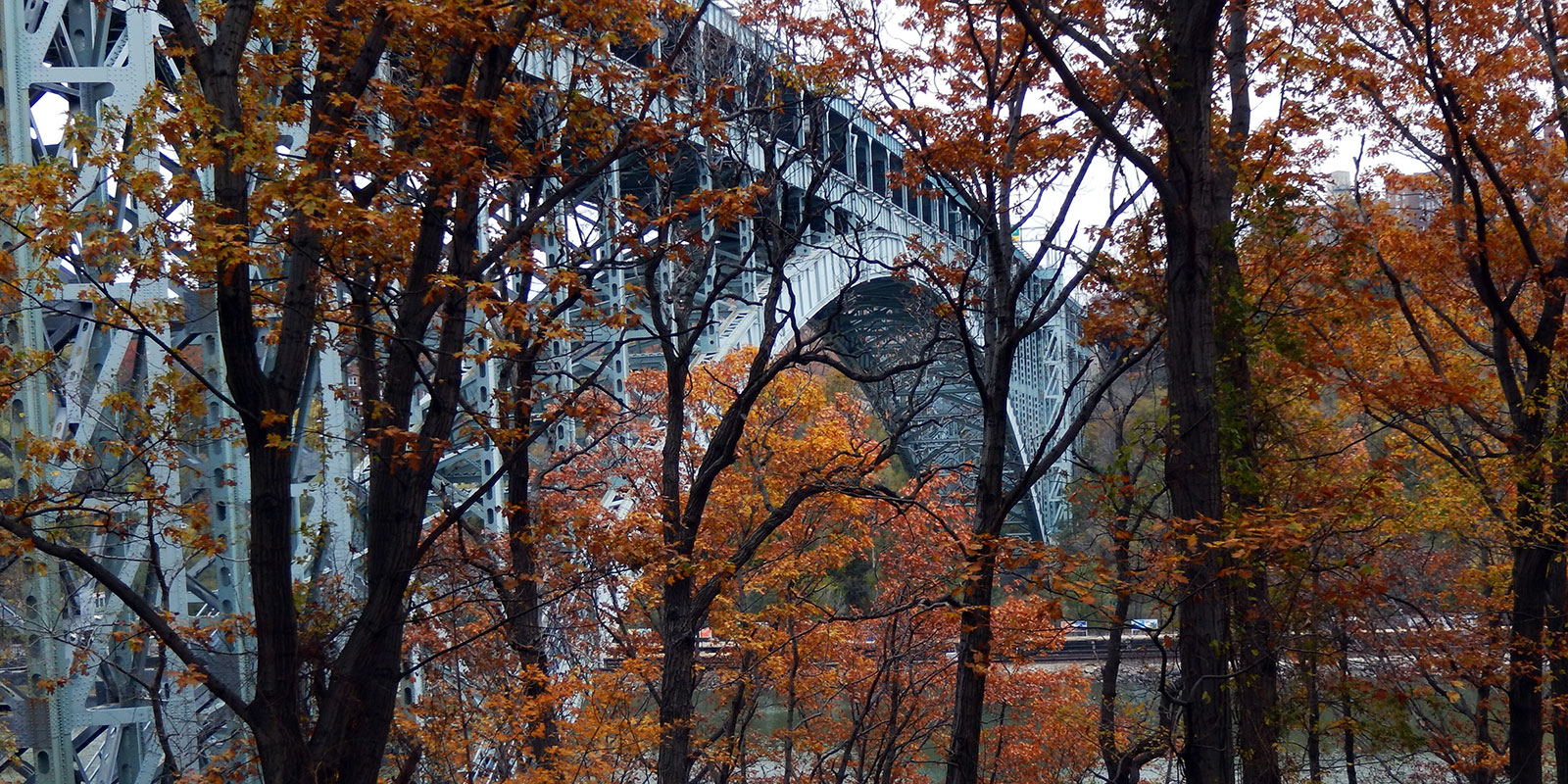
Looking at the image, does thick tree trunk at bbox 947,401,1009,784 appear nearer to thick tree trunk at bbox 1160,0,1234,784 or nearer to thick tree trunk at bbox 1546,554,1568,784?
thick tree trunk at bbox 1160,0,1234,784

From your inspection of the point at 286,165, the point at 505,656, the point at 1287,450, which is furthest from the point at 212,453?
the point at 1287,450

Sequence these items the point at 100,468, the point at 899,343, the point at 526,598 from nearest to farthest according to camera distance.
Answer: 1. the point at 100,468
2. the point at 526,598
3. the point at 899,343

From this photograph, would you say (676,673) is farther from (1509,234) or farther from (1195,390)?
(1509,234)

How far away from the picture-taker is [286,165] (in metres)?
4.80

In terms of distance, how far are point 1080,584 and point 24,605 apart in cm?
612

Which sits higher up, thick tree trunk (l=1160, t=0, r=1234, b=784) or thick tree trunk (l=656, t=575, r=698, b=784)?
thick tree trunk (l=1160, t=0, r=1234, b=784)

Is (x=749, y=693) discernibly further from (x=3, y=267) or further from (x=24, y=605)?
(x=3, y=267)

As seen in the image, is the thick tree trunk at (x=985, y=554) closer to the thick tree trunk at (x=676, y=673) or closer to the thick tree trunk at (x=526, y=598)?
the thick tree trunk at (x=676, y=673)

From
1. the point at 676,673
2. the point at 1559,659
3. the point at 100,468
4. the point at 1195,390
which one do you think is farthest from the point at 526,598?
the point at 1559,659

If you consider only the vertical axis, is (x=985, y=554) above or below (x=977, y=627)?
above

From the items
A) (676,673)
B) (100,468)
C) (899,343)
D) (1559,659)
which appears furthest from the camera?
(899,343)

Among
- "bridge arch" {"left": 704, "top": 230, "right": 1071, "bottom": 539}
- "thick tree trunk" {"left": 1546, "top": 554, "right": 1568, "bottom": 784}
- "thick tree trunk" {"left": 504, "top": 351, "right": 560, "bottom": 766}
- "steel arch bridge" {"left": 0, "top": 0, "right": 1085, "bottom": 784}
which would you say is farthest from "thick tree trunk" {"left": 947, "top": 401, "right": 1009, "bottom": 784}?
"bridge arch" {"left": 704, "top": 230, "right": 1071, "bottom": 539}

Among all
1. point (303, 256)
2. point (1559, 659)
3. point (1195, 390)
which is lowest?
point (1559, 659)

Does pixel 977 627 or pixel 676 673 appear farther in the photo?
pixel 977 627
